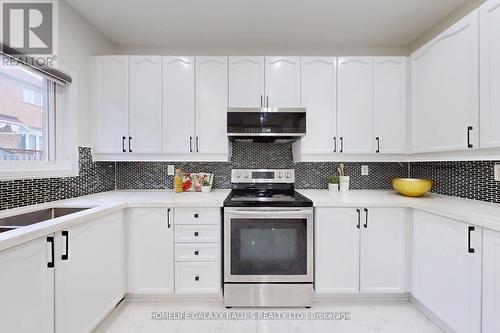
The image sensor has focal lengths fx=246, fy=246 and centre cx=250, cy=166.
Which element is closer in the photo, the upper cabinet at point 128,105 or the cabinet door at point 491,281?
the cabinet door at point 491,281

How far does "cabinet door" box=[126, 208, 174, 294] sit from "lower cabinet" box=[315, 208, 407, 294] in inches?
48.6

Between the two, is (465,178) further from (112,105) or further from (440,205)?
(112,105)

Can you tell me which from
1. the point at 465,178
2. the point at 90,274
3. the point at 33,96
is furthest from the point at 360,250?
the point at 33,96

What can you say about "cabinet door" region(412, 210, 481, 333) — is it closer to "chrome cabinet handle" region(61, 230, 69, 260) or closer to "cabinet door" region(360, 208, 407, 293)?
"cabinet door" region(360, 208, 407, 293)

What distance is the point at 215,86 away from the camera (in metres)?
2.39

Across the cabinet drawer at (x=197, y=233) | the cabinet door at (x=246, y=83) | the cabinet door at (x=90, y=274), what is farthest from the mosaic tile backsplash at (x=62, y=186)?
the cabinet door at (x=246, y=83)

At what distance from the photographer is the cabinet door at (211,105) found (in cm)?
239

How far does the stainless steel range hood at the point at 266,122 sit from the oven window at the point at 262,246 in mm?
783

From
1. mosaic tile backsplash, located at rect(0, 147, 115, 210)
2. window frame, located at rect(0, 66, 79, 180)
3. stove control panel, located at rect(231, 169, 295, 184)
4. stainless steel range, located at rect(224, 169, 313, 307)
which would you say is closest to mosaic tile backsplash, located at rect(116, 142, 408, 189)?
stove control panel, located at rect(231, 169, 295, 184)

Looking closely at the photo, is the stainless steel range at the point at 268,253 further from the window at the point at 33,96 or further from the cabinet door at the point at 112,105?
the window at the point at 33,96

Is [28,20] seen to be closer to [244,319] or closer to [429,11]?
[244,319]

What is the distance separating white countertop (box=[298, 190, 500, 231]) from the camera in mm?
1424

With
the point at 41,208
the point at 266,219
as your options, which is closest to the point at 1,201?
the point at 41,208

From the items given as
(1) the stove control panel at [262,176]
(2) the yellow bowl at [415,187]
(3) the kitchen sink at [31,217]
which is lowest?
(3) the kitchen sink at [31,217]
